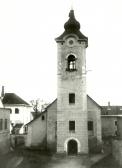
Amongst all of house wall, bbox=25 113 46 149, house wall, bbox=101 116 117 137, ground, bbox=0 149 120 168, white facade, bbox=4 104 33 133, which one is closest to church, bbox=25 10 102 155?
house wall, bbox=25 113 46 149

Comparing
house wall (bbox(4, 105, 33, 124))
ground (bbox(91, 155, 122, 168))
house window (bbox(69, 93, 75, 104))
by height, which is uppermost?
house window (bbox(69, 93, 75, 104))

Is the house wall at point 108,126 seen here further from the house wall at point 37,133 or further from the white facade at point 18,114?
the house wall at point 37,133

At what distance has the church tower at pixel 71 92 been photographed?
31.5 metres

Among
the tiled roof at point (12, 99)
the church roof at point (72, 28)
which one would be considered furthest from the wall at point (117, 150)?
the tiled roof at point (12, 99)

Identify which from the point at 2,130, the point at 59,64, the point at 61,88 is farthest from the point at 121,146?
the point at 2,130

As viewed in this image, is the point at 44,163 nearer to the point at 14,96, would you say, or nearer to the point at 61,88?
the point at 61,88

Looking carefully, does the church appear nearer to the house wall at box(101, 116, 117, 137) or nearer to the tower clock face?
the tower clock face

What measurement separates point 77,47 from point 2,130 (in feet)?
48.6

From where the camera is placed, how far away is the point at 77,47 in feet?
107

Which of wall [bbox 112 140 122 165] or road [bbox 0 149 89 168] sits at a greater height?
wall [bbox 112 140 122 165]

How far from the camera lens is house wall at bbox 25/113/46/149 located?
3506cm

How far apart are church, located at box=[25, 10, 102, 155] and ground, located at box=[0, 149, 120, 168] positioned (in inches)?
64.3

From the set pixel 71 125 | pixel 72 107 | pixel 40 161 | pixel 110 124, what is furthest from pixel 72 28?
pixel 110 124

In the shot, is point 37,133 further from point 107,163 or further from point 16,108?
point 16,108
